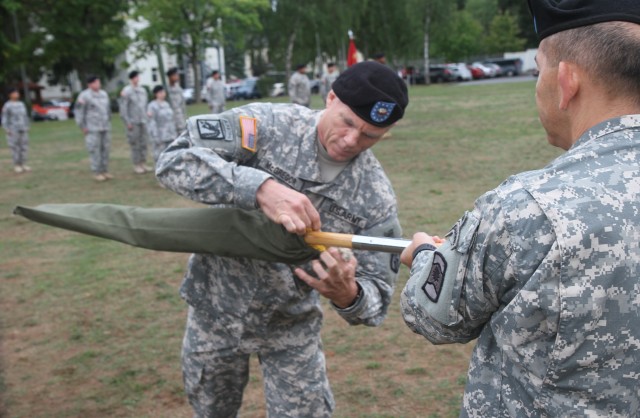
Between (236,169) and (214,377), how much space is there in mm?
1063

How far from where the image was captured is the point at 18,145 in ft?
55.5

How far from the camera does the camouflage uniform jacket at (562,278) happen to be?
1.53 metres

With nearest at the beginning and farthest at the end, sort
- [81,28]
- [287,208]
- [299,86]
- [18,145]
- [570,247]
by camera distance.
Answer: [570,247], [287,208], [18,145], [299,86], [81,28]

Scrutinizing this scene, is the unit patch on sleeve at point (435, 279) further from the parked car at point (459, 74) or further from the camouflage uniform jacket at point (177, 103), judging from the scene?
the parked car at point (459, 74)

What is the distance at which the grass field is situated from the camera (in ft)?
15.7

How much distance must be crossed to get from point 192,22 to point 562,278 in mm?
42143

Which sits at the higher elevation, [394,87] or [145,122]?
[394,87]

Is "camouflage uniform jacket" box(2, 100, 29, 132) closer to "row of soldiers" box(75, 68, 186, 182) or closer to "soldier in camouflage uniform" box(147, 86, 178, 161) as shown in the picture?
"row of soldiers" box(75, 68, 186, 182)

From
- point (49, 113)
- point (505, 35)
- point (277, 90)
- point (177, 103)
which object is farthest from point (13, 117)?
point (505, 35)

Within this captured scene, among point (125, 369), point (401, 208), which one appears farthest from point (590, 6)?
point (401, 208)

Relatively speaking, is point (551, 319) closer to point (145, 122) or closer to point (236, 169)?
point (236, 169)

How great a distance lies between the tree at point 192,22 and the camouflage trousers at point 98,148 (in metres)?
26.4

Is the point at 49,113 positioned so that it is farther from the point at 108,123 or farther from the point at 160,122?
the point at 160,122

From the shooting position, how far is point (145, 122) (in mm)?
15633
